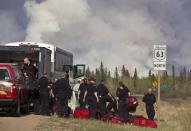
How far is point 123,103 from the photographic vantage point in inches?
983

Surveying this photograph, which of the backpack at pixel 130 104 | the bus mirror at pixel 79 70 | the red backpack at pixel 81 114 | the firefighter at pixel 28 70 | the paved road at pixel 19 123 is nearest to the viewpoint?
the paved road at pixel 19 123

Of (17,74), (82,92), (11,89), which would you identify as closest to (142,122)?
(82,92)

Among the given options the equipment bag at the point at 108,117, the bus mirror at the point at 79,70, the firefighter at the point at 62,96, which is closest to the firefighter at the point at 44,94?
the firefighter at the point at 62,96

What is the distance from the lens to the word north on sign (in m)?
23.6

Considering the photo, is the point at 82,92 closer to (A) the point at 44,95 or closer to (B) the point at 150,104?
(A) the point at 44,95

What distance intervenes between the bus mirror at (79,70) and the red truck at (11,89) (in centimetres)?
1373

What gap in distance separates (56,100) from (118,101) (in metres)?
2.88

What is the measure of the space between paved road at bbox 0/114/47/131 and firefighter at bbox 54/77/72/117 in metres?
2.17

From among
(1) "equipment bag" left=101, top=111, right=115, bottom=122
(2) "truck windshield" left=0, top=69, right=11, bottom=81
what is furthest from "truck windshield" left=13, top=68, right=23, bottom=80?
(1) "equipment bag" left=101, top=111, right=115, bottom=122

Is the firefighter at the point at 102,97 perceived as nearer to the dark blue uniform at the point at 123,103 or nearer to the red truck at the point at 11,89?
the dark blue uniform at the point at 123,103

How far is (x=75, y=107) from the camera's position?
84.6 feet

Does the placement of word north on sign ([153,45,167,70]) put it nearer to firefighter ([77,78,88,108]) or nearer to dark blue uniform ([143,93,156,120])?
firefighter ([77,78,88,108])

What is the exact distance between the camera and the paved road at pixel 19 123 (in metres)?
18.0

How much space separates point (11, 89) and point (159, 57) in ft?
21.4
